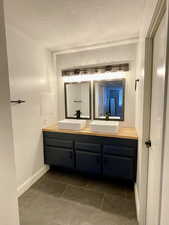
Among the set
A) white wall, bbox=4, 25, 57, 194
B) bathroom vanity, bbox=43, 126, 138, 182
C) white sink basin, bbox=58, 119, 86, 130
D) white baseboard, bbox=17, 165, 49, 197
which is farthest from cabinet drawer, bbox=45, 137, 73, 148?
white baseboard, bbox=17, 165, 49, 197

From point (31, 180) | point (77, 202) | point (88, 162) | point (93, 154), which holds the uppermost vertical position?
point (93, 154)

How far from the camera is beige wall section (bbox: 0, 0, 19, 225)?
1.07 meters

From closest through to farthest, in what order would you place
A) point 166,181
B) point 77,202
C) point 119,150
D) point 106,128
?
point 166,181
point 77,202
point 119,150
point 106,128

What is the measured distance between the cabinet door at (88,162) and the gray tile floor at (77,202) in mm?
238

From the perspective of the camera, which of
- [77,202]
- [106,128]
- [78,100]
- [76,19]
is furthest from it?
[78,100]

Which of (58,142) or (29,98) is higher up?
(29,98)

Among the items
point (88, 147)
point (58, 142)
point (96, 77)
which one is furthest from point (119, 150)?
point (96, 77)

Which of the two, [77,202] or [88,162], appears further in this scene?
[88,162]

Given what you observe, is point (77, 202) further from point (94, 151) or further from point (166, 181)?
point (166, 181)

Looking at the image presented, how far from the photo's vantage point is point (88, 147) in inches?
90.4

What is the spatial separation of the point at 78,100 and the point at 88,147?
3.34 ft

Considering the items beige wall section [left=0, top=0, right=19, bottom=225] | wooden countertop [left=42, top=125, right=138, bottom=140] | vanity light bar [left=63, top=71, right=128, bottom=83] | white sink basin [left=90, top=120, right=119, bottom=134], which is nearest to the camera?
beige wall section [left=0, top=0, right=19, bottom=225]

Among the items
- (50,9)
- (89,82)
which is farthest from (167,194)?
(89,82)

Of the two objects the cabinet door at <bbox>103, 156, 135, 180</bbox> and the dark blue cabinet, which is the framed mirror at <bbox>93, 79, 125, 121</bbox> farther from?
the cabinet door at <bbox>103, 156, 135, 180</bbox>
